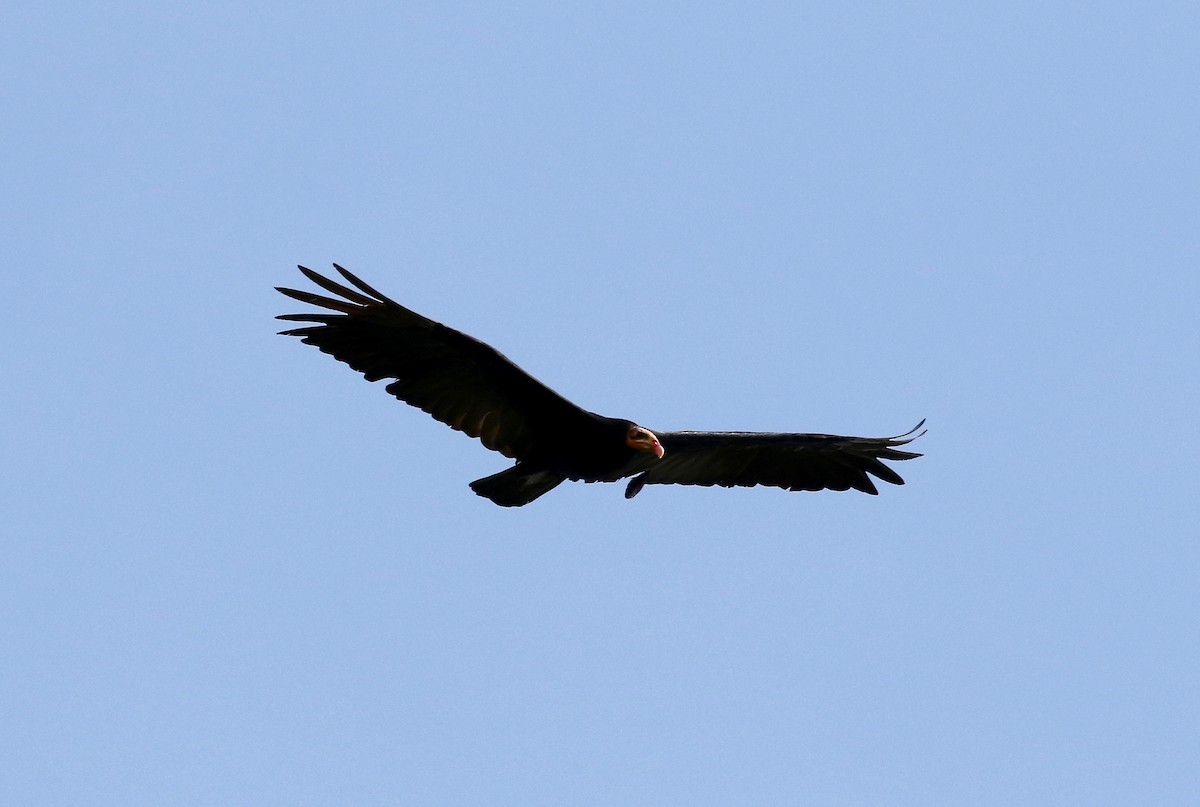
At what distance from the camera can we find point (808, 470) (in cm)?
1591

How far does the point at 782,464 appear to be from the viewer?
52.0 feet

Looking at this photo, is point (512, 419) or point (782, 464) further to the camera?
point (782, 464)

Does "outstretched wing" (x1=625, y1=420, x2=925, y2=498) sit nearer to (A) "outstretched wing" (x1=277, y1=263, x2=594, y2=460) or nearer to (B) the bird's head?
(B) the bird's head

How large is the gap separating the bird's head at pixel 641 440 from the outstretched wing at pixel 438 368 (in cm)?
42

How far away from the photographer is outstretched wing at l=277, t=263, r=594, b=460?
1370cm

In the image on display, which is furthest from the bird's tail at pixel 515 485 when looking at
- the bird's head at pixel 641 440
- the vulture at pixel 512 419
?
the bird's head at pixel 641 440

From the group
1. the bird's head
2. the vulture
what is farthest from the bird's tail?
the bird's head

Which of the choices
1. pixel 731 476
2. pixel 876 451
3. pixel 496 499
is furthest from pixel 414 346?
pixel 876 451

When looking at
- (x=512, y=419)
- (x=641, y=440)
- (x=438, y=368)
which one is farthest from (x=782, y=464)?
A: (x=438, y=368)

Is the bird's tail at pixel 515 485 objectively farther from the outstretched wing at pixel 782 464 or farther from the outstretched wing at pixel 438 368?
the outstretched wing at pixel 782 464

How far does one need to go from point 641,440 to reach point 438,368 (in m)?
1.78

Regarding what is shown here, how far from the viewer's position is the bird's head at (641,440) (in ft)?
46.9

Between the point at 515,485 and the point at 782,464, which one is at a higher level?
the point at 782,464

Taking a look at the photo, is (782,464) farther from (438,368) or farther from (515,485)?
(438,368)
